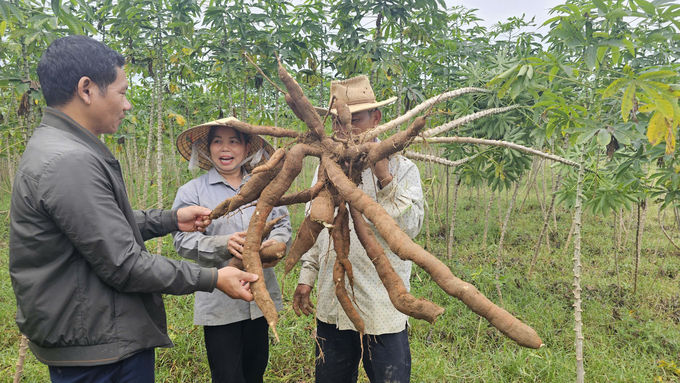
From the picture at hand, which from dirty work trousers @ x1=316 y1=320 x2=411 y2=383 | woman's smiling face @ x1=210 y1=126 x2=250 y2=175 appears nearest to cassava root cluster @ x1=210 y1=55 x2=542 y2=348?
dirty work trousers @ x1=316 y1=320 x2=411 y2=383

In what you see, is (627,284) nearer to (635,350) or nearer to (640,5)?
(635,350)

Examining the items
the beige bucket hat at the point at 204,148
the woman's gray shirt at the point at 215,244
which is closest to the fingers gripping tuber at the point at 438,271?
the woman's gray shirt at the point at 215,244

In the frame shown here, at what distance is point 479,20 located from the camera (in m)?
4.21

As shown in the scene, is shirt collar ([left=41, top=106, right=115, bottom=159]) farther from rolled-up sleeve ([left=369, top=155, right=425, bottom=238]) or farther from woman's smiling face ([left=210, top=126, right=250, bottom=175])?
rolled-up sleeve ([left=369, top=155, right=425, bottom=238])

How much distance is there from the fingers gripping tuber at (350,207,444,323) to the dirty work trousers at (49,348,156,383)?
0.89 m

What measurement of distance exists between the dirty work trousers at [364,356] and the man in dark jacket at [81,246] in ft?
2.39

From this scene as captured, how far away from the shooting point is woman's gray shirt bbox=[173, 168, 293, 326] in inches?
67.8

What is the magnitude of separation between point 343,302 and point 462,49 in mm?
3027

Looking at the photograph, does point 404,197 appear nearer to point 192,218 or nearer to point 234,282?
point 234,282

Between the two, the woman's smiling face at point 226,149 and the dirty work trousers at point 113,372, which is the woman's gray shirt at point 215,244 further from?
the dirty work trousers at point 113,372

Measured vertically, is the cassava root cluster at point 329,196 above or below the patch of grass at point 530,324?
above

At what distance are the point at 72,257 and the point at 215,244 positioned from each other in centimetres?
63

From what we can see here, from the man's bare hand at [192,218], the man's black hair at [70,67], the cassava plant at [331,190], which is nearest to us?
the man's black hair at [70,67]

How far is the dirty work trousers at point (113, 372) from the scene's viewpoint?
3.75 ft
